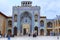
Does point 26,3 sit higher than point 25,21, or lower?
higher

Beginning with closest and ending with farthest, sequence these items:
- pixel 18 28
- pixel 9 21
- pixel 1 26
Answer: pixel 1 26 < pixel 18 28 < pixel 9 21

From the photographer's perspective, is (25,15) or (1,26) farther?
(25,15)

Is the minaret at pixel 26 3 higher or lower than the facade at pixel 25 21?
higher

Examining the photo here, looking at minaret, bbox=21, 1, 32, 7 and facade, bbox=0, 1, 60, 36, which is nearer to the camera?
facade, bbox=0, 1, 60, 36

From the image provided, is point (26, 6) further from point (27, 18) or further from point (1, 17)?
point (1, 17)

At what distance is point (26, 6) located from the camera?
6016 centimetres

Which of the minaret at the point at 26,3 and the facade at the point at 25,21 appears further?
the minaret at the point at 26,3

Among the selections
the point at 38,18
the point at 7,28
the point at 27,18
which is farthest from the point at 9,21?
the point at 38,18

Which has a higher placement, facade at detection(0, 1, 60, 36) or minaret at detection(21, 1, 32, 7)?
minaret at detection(21, 1, 32, 7)

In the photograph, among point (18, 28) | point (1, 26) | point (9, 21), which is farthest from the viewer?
point (9, 21)

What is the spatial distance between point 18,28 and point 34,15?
6282 millimetres

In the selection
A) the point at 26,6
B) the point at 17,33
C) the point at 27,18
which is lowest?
the point at 17,33

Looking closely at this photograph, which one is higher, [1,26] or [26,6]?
[26,6]

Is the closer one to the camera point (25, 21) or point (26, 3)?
point (25, 21)
